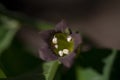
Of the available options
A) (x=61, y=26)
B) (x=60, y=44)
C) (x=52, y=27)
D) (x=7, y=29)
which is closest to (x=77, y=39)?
(x=61, y=26)

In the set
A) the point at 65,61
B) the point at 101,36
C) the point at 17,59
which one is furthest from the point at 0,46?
the point at 101,36

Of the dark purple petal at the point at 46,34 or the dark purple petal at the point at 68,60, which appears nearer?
the dark purple petal at the point at 68,60

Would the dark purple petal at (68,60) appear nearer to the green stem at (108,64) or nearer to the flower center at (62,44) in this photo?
the flower center at (62,44)

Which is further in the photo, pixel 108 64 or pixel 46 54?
pixel 108 64

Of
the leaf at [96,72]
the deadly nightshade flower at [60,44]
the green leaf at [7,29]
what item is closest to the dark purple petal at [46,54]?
the deadly nightshade flower at [60,44]

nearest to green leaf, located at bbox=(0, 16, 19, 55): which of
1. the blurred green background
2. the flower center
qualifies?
the blurred green background

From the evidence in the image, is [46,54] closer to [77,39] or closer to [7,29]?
[77,39]

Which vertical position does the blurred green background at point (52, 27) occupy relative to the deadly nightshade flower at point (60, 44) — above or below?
below

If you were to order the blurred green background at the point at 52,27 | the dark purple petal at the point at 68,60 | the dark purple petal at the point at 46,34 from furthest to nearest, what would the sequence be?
the blurred green background at the point at 52,27 < the dark purple petal at the point at 46,34 < the dark purple petal at the point at 68,60

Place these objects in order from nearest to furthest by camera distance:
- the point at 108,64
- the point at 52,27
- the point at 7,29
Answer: the point at 108,64 → the point at 52,27 → the point at 7,29
